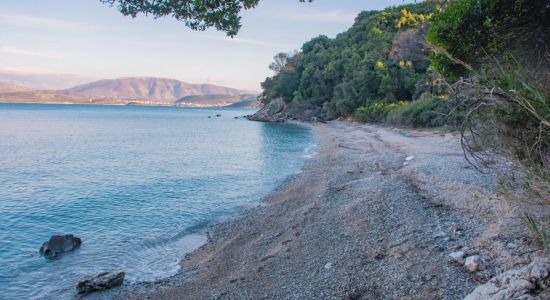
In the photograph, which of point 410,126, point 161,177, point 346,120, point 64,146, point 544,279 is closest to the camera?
point 544,279

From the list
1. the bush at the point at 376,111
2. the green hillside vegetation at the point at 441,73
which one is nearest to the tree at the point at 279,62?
the green hillside vegetation at the point at 441,73

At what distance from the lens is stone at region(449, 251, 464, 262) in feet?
21.8

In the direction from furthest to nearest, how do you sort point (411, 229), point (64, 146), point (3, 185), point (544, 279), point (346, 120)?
point (346, 120) → point (64, 146) → point (3, 185) → point (411, 229) → point (544, 279)

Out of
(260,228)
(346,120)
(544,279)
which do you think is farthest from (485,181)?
(346,120)

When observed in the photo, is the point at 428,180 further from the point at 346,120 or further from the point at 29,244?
the point at 346,120

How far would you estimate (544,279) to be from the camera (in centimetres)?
421

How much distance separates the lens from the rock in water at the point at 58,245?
1138cm

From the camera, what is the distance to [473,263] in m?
6.17

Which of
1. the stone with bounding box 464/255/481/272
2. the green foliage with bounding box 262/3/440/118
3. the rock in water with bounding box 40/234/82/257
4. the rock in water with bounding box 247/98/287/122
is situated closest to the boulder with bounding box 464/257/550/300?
the stone with bounding box 464/255/481/272

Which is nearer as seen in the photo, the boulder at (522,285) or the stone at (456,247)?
the boulder at (522,285)

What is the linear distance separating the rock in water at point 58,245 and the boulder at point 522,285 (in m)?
11.4

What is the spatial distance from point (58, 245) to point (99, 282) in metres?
3.45

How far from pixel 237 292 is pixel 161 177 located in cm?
1708

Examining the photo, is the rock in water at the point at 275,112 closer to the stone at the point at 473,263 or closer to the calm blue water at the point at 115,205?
the calm blue water at the point at 115,205
